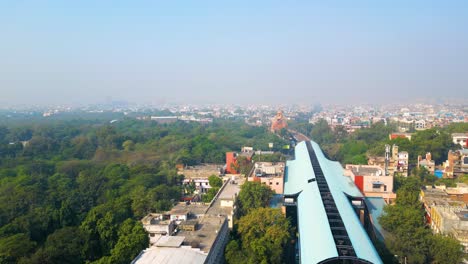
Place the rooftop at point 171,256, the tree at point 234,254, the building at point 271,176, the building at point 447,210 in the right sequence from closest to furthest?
1. the rooftop at point 171,256
2. the tree at point 234,254
3. the building at point 447,210
4. the building at point 271,176

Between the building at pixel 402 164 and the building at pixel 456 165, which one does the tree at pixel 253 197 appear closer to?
the building at pixel 402 164

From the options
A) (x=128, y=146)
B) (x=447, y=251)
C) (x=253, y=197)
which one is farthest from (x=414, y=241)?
(x=128, y=146)

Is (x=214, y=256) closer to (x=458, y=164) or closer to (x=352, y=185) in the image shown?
(x=352, y=185)

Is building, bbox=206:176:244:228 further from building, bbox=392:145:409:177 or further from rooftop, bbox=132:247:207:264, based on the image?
building, bbox=392:145:409:177

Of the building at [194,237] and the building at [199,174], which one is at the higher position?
the building at [194,237]

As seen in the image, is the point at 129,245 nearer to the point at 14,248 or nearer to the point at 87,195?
the point at 14,248

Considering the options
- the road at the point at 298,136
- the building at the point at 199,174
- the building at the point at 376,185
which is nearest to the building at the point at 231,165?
the building at the point at 199,174

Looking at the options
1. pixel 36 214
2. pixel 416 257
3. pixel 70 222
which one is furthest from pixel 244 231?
pixel 36 214

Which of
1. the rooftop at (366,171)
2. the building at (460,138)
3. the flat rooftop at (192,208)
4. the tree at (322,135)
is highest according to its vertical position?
the building at (460,138)

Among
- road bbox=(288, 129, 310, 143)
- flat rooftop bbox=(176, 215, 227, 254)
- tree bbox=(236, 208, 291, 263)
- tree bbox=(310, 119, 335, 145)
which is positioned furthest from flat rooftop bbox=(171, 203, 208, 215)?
road bbox=(288, 129, 310, 143)
